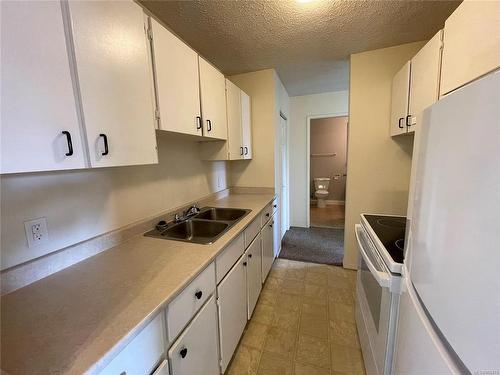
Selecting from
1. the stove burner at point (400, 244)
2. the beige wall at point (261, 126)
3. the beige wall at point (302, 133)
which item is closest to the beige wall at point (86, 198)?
the beige wall at point (261, 126)

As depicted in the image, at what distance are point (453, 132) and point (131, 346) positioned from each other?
1069mm

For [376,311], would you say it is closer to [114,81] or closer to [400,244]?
[400,244]

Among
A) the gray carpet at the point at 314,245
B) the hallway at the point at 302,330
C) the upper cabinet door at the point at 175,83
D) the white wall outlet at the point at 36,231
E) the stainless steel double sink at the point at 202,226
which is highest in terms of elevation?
the upper cabinet door at the point at 175,83

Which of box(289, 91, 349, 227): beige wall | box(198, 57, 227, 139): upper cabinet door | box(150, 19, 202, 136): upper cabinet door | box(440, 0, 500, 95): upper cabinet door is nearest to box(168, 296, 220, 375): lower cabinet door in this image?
box(150, 19, 202, 136): upper cabinet door

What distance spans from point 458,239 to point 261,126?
2380 millimetres

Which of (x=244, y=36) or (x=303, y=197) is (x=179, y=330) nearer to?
(x=244, y=36)

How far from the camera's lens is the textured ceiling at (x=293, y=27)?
151 centimetres

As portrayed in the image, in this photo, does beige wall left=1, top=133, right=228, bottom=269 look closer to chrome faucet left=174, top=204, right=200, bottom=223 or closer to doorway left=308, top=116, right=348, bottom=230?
chrome faucet left=174, top=204, right=200, bottom=223

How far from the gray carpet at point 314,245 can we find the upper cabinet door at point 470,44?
2.21 metres

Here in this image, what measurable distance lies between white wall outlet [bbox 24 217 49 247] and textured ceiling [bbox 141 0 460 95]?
4.90ft

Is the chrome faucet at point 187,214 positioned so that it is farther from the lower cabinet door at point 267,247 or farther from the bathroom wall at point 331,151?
the bathroom wall at point 331,151

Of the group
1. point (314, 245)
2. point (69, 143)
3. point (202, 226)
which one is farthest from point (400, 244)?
point (314, 245)

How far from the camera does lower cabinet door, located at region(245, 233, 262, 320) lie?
67.2 inches

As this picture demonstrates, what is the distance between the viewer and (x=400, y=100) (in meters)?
1.91
